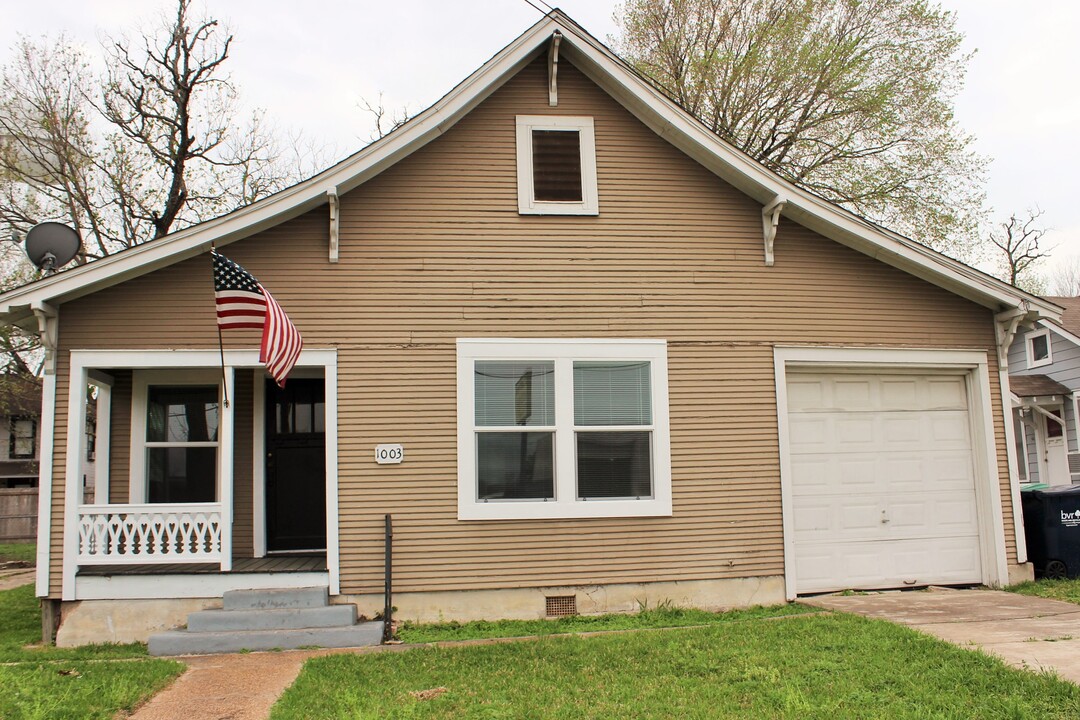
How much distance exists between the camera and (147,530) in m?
8.97

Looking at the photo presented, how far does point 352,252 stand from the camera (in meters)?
9.40

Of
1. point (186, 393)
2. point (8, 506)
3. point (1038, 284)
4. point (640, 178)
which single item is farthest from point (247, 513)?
point (1038, 284)

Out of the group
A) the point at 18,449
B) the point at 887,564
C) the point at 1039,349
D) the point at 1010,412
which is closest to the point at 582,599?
the point at 887,564

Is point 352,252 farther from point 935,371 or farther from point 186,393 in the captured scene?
point 935,371

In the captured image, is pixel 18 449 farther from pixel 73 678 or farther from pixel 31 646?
pixel 73 678

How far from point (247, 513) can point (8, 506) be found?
53.1ft

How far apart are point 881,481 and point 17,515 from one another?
69.8ft

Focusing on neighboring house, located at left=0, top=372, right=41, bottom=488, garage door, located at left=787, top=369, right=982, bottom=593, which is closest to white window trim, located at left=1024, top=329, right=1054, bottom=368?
garage door, located at left=787, top=369, right=982, bottom=593

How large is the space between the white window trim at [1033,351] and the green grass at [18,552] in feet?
72.4

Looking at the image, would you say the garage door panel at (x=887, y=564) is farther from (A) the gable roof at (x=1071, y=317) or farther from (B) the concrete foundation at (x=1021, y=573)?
(A) the gable roof at (x=1071, y=317)

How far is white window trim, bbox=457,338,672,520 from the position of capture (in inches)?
362

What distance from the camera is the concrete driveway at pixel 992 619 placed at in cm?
678

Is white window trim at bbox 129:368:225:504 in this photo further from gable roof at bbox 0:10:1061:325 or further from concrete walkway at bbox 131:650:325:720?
concrete walkway at bbox 131:650:325:720

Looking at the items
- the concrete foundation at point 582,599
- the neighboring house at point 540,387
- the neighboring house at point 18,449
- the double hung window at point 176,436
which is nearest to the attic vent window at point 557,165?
the neighboring house at point 540,387
